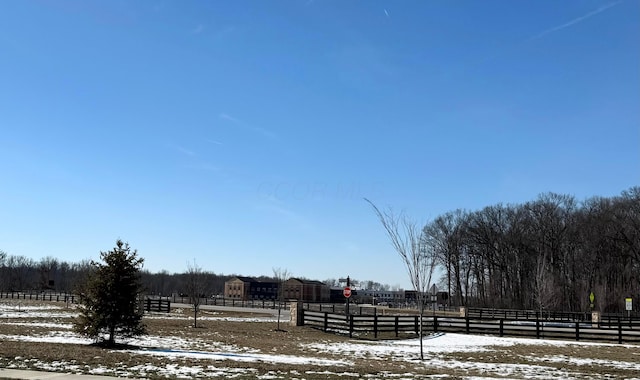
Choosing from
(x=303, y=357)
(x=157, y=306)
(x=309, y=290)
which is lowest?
(x=309, y=290)

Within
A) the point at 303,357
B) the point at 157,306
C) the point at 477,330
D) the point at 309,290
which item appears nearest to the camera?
the point at 303,357

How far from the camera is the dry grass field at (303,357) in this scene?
1334 cm

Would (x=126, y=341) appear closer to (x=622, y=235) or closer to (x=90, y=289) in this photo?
(x=90, y=289)

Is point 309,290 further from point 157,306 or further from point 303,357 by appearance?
point 303,357

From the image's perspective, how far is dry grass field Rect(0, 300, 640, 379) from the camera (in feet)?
43.8

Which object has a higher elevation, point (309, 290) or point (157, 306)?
point (157, 306)

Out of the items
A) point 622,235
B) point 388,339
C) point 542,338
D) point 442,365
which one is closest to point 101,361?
point 442,365

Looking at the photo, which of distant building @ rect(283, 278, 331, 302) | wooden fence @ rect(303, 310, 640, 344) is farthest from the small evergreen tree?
distant building @ rect(283, 278, 331, 302)

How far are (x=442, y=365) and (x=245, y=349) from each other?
7.65 metres

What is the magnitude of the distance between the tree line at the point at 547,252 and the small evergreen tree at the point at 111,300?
2167 inches

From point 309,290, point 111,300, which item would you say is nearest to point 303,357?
point 111,300

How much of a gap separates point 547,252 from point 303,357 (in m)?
72.9

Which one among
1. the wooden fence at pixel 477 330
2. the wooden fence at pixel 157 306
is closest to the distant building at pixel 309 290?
the wooden fence at pixel 157 306

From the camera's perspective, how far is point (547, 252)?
80.9m
